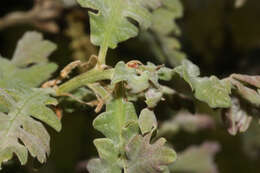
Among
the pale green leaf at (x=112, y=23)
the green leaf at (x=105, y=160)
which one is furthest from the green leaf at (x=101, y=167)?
the pale green leaf at (x=112, y=23)

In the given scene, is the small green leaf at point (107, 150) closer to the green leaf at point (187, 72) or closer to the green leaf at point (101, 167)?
the green leaf at point (101, 167)

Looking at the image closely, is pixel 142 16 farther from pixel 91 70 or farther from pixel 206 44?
pixel 206 44

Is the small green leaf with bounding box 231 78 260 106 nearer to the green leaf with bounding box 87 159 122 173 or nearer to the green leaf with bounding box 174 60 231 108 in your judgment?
the green leaf with bounding box 174 60 231 108

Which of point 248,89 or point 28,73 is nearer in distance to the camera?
point 248,89

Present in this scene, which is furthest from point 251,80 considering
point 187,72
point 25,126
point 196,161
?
point 196,161

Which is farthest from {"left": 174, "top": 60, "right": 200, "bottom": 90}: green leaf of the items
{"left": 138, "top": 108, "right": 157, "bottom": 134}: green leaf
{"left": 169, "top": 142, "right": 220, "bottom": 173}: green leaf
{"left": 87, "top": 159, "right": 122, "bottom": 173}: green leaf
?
{"left": 169, "top": 142, "right": 220, "bottom": 173}: green leaf

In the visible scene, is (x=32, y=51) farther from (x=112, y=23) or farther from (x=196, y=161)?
(x=196, y=161)
